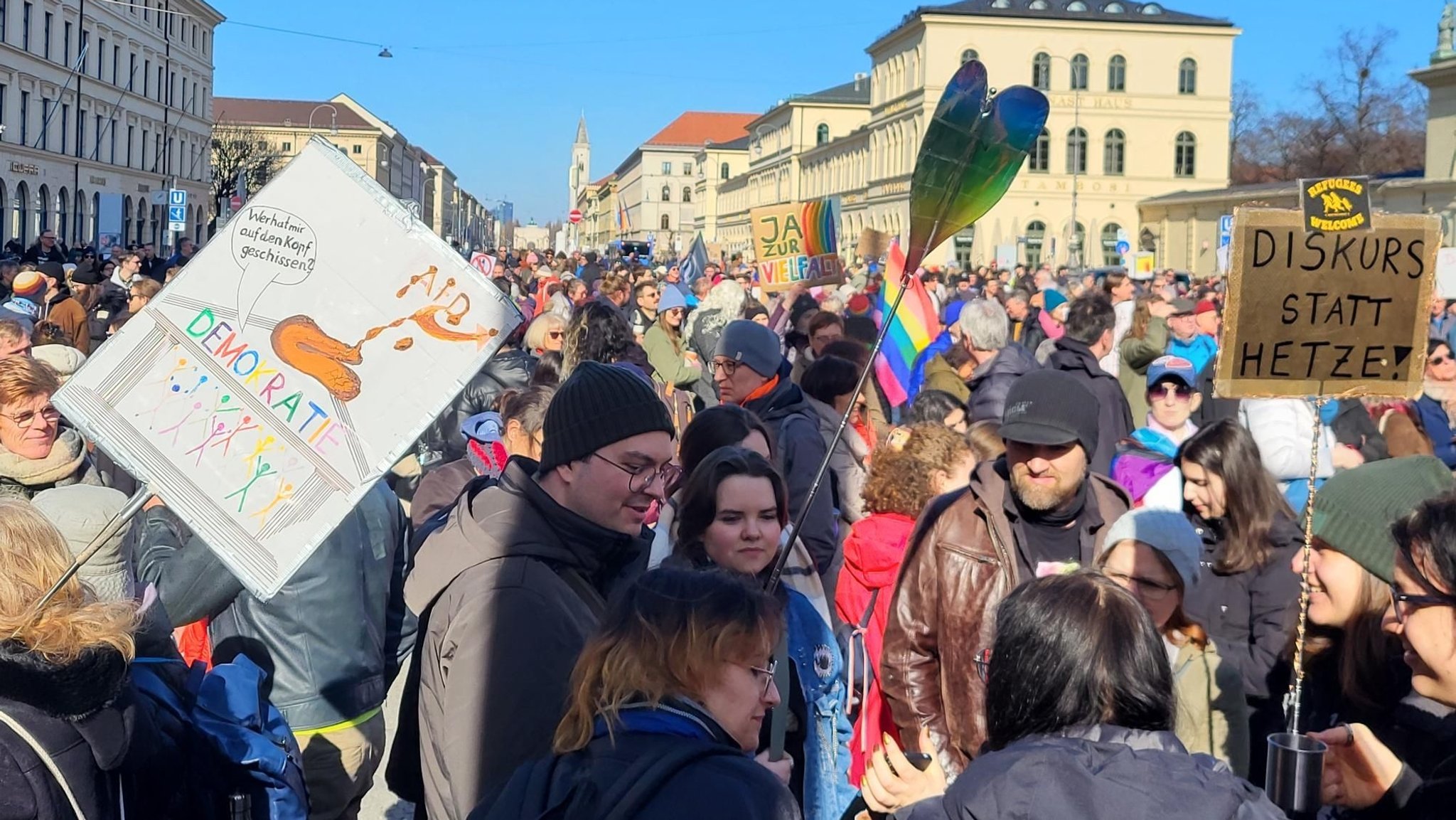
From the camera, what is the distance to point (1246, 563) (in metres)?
4.38

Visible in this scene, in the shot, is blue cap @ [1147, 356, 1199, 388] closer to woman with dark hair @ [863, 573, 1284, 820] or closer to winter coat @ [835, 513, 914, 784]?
winter coat @ [835, 513, 914, 784]

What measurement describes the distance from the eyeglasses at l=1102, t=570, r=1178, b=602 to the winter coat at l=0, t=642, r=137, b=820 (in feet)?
7.74

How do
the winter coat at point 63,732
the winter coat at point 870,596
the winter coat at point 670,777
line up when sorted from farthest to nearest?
the winter coat at point 870,596 → the winter coat at point 63,732 → the winter coat at point 670,777

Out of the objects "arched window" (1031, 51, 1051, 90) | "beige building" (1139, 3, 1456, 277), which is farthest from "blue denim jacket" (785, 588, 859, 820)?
"arched window" (1031, 51, 1051, 90)

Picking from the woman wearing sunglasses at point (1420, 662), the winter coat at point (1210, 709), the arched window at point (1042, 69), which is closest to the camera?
the woman wearing sunglasses at point (1420, 662)

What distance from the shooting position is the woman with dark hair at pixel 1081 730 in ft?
7.40

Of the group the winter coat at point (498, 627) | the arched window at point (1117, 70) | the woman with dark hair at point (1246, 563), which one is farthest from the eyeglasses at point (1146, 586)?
the arched window at point (1117, 70)

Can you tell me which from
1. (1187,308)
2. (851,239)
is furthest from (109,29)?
(1187,308)

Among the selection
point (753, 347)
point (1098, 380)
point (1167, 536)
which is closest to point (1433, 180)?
point (1098, 380)

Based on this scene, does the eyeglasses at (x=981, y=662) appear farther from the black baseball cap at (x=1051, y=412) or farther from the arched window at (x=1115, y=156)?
the arched window at (x=1115, y=156)

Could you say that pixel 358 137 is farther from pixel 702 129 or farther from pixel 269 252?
pixel 269 252

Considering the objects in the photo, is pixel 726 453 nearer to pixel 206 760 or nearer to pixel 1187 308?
pixel 206 760

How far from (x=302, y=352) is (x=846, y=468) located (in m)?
3.24

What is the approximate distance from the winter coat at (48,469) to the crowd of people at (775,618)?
0.01m
